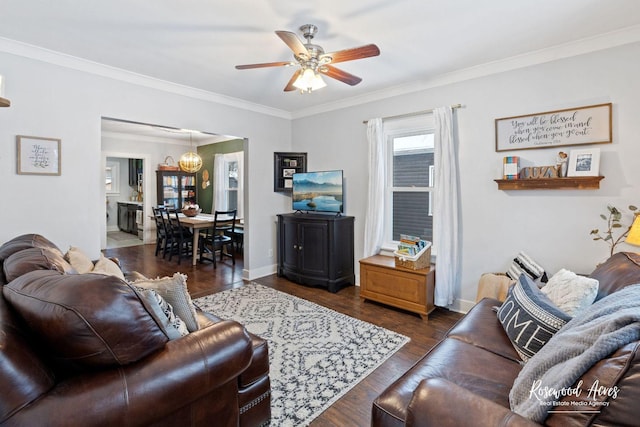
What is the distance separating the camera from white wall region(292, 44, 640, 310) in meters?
2.54

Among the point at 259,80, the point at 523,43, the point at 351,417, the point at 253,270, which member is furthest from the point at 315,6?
A: the point at 253,270

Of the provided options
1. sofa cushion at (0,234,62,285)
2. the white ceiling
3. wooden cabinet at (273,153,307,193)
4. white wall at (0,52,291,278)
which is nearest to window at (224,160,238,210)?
wooden cabinet at (273,153,307,193)

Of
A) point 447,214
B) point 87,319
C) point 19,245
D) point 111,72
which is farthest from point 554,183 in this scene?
point 111,72

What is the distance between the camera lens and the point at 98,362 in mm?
1076

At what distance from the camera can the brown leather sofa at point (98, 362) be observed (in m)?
0.94

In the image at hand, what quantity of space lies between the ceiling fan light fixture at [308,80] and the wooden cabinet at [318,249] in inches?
73.7

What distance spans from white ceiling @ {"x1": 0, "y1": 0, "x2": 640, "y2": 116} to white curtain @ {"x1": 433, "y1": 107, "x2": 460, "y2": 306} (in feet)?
2.05

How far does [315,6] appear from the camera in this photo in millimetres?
2121

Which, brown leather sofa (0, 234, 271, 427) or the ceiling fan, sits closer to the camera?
brown leather sofa (0, 234, 271, 427)

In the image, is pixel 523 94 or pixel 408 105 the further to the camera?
pixel 408 105

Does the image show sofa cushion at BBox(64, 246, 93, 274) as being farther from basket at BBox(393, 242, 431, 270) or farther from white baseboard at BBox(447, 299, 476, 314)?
white baseboard at BBox(447, 299, 476, 314)

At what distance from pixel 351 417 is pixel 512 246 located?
226cm

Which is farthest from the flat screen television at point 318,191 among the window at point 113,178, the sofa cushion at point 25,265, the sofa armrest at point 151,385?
the window at point 113,178

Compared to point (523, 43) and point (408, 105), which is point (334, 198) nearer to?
point (408, 105)
